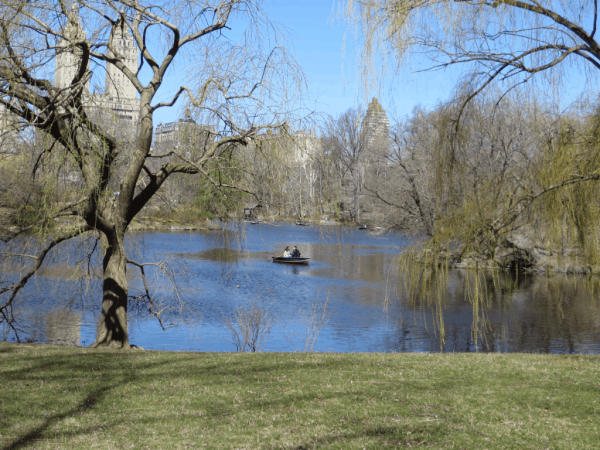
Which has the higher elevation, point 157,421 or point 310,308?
point 157,421

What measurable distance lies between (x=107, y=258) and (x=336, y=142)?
462 cm

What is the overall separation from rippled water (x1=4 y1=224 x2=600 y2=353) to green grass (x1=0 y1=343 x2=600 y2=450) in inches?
84.7

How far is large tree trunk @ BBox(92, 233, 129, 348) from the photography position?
10.1 metres

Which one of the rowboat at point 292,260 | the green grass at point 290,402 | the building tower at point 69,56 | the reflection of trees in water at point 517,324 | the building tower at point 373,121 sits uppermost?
the building tower at point 69,56

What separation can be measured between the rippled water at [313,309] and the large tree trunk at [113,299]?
530mm

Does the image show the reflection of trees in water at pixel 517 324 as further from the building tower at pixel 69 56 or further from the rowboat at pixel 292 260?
the rowboat at pixel 292 260

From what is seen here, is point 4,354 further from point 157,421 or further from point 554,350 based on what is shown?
point 554,350

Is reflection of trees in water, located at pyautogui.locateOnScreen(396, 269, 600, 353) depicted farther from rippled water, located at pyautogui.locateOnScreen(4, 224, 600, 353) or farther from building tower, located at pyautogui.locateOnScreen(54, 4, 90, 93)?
building tower, located at pyautogui.locateOnScreen(54, 4, 90, 93)

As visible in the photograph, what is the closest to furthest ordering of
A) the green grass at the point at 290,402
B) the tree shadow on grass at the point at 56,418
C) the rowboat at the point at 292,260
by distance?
the tree shadow on grass at the point at 56,418 → the green grass at the point at 290,402 → the rowboat at the point at 292,260

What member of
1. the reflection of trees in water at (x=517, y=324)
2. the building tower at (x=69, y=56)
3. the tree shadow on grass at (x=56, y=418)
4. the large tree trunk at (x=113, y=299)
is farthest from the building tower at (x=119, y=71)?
the reflection of trees in water at (x=517, y=324)

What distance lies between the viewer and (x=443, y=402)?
223 inches

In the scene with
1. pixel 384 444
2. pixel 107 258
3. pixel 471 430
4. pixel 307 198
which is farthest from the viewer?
pixel 107 258

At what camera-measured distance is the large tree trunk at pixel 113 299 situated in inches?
396

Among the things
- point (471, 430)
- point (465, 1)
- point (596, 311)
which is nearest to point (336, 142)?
point (465, 1)
